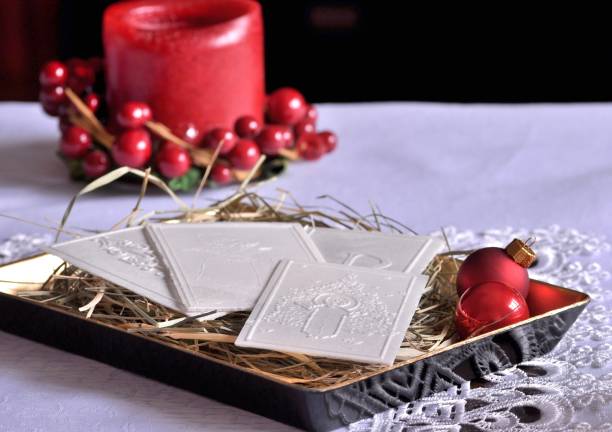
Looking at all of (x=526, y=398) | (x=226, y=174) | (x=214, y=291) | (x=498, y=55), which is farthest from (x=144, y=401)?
(x=498, y=55)

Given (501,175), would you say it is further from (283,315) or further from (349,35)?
(349,35)

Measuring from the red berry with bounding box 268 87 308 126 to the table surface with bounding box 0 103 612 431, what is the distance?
0.05 metres

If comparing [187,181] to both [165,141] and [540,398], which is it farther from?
[540,398]

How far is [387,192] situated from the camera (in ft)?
3.54

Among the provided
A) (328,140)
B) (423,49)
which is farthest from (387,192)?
(423,49)

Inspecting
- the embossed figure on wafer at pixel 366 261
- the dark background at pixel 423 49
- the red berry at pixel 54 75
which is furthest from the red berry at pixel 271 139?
the dark background at pixel 423 49

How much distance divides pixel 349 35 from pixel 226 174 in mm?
1710

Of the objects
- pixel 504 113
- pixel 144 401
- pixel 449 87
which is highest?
pixel 144 401

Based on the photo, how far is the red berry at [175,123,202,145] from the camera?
1071mm

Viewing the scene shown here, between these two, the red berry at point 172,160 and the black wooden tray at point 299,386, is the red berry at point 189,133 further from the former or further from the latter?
the black wooden tray at point 299,386

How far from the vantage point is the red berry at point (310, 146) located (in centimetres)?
115

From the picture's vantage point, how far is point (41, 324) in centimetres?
69

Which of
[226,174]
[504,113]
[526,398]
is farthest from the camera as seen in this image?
[504,113]

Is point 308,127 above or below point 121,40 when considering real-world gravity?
below
